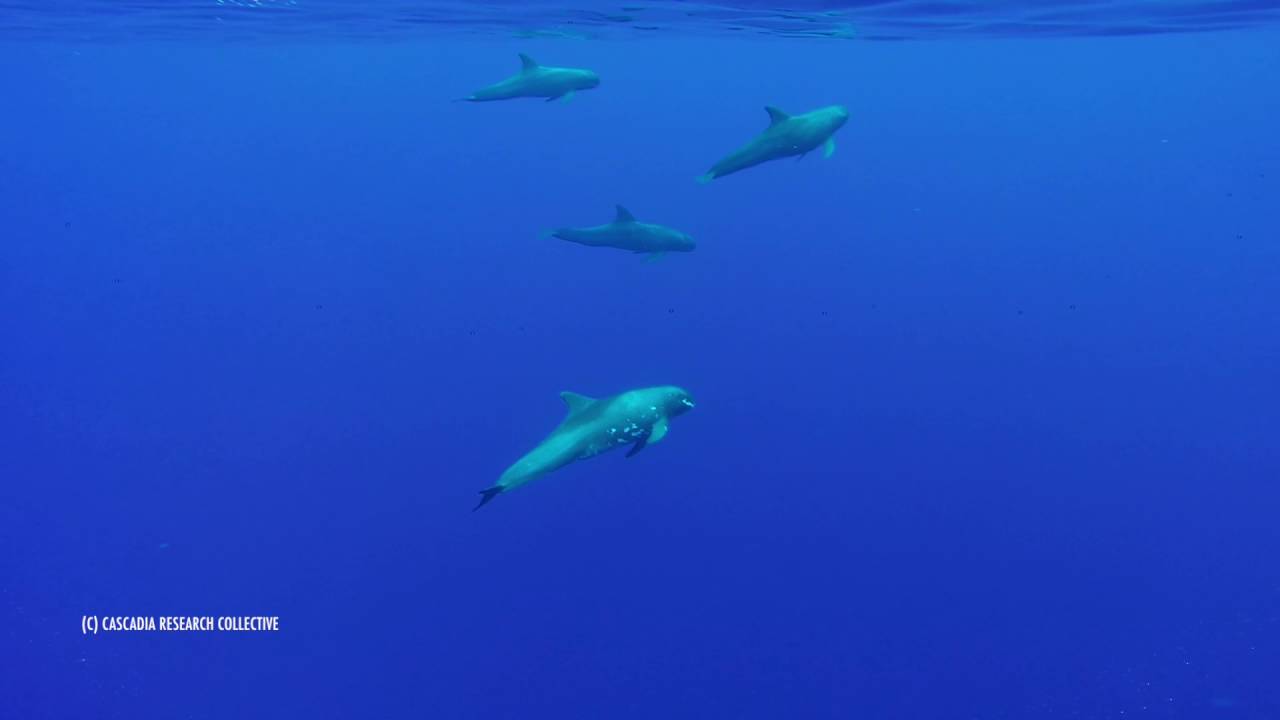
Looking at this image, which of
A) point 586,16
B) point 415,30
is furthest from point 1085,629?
point 415,30

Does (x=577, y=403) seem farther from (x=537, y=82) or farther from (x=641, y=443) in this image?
(x=537, y=82)

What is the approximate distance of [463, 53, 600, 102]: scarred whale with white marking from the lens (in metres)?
11.2

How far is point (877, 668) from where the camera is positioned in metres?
10.8

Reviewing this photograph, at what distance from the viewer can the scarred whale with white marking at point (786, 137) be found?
344 inches

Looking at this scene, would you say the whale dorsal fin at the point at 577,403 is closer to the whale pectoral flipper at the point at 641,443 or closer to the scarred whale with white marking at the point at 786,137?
the whale pectoral flipper at the point at 641,443

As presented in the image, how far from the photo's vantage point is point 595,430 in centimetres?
676

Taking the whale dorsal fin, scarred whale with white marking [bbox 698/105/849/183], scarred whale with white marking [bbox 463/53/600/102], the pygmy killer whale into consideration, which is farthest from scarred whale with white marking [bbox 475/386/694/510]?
scarred whale with white marking [bbox 463/53/600/102]

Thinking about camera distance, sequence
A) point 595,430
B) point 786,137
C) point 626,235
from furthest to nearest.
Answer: point 626,235
point 786,137
point 595,430

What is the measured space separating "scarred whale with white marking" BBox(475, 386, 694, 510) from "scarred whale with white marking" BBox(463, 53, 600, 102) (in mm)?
6030

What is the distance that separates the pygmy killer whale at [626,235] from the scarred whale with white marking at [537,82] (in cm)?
215

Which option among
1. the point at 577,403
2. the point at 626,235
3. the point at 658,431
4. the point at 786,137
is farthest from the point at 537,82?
the point at 658,431

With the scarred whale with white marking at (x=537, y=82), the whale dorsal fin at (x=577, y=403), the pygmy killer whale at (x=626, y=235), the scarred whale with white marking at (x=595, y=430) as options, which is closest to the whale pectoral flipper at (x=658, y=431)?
the scarred whale with white marking at (x=595, y=430)

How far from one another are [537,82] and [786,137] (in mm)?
4363

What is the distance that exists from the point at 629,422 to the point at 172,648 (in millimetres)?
8763
